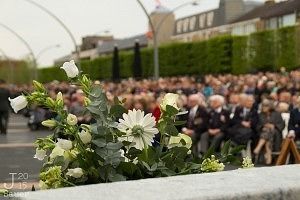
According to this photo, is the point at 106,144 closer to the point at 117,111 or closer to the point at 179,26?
the point at 117,111

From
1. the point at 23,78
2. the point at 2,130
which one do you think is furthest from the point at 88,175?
the point at 23,78

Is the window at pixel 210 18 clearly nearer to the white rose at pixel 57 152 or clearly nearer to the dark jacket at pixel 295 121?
the dark jacket at pixel 295 121

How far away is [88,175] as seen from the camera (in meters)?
2.75

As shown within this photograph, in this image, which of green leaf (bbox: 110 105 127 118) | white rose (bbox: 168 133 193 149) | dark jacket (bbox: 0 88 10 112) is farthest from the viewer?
dark jacket (bbox: 0 88 10 112)

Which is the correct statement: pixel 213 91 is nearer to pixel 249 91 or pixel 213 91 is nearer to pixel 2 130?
pixel 249 91

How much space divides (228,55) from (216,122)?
41.4 meters

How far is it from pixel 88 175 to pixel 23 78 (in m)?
140

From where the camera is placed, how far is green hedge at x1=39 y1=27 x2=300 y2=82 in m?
47.7

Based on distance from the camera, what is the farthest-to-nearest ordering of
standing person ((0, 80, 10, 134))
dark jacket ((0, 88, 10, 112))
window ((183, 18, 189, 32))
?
window ((183, 18, 189, 32)), standing person ((0, 80, 10, 134)), dark jacket ((0, 88, 10, 112))

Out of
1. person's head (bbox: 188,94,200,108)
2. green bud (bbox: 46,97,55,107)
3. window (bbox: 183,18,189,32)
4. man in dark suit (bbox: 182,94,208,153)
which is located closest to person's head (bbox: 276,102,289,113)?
man in dark suit (bbox: 182,94,208,153)

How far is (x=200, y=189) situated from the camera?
7.13 ft

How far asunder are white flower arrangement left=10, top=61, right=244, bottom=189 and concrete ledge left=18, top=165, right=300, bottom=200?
41 cm

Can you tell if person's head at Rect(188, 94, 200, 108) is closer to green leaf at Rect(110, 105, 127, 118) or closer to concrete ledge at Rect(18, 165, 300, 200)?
green leaf at Rect(110, 105, 127, 118)

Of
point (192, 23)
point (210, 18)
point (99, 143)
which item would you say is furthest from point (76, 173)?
point (192, 23)
